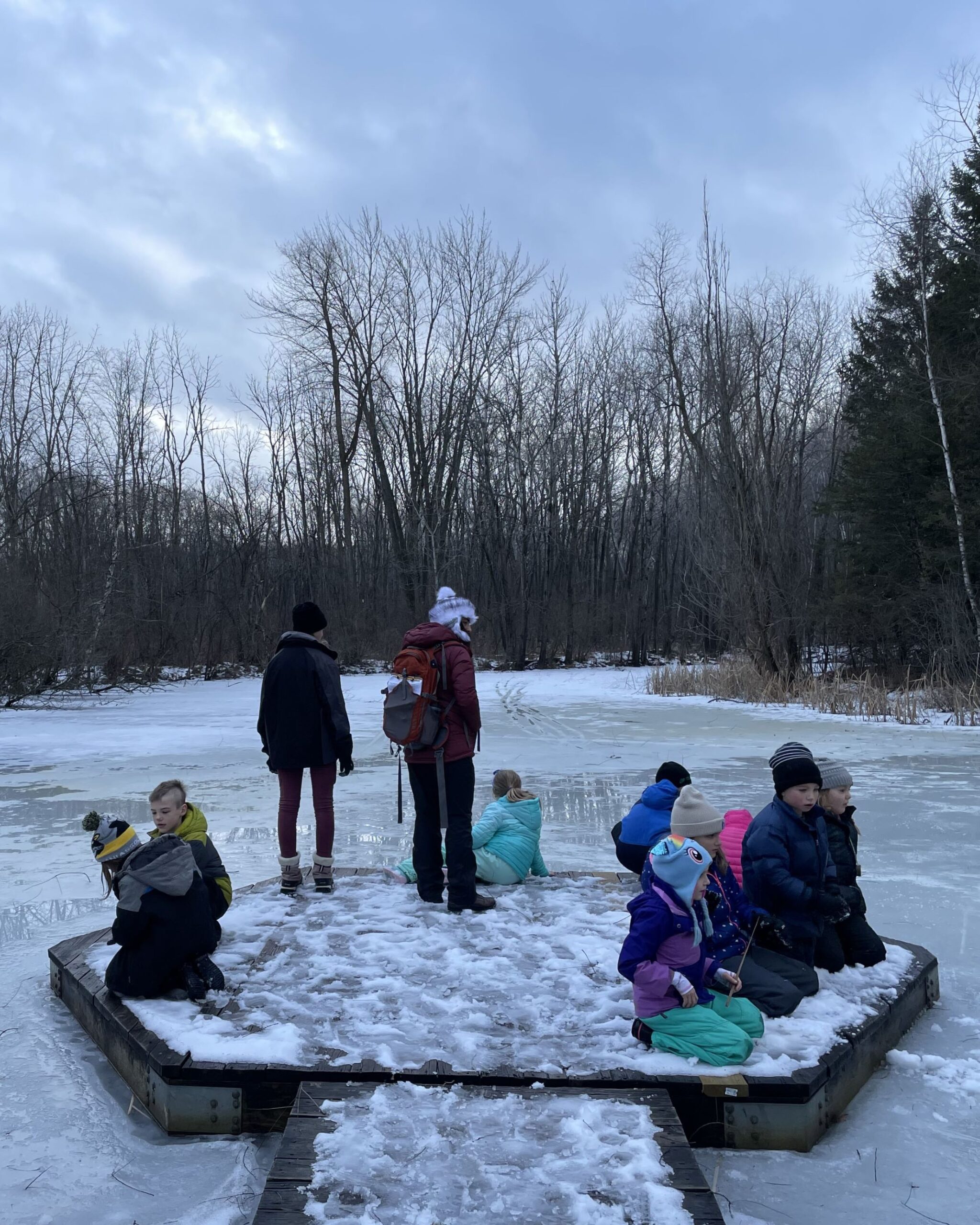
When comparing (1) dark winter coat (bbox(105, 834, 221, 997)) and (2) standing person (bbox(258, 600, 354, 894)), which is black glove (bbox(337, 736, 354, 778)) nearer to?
(2) standing person (bbox(258, 600, 354, 894))

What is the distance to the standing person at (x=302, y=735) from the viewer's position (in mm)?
5727

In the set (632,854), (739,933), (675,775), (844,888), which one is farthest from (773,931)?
(632,854)

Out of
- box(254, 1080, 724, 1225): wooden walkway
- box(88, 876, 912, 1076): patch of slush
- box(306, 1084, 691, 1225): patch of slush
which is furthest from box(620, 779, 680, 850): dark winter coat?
box(306, 1084, 691, 1225): patch of slush

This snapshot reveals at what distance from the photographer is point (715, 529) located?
2445cm

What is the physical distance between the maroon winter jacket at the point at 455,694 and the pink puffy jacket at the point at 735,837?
1.41m

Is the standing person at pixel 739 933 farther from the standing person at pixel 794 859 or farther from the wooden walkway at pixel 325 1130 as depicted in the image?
the wooden walkway at pixel 325 1130

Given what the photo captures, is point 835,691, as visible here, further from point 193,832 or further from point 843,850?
point 193,832

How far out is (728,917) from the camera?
4.00 metres

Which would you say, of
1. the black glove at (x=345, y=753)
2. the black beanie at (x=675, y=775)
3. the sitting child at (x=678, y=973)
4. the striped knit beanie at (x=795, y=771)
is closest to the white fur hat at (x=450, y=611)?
the black glove at (x=345, y=753)

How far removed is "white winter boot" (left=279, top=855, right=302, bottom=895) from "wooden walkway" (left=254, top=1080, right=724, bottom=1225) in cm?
255

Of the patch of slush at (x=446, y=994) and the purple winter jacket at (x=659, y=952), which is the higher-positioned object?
the purple winter jacket at (x=659, y=952)

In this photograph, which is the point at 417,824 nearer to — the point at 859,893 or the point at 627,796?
the point at 859,893

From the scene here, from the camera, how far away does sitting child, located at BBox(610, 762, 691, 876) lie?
5336 mm

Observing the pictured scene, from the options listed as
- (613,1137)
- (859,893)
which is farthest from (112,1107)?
(859,893)
